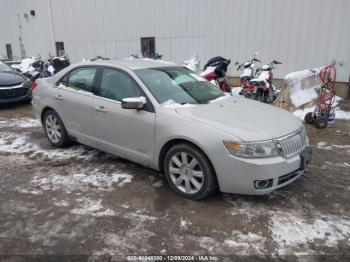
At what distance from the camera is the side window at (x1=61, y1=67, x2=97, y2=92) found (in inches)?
173

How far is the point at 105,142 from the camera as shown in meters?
4.21

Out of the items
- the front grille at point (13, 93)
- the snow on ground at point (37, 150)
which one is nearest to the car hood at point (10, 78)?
the front grille at point (13, 93)

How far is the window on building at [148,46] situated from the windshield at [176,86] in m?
7.27

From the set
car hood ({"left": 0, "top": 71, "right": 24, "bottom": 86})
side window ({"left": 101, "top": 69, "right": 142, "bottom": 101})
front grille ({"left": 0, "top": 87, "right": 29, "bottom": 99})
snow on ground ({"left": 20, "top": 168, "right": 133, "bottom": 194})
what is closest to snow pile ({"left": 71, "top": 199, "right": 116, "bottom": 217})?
snow on ground ({"left": 20, "top": 168, "right": 133, "bottom": 194})

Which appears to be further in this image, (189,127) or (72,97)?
(72,97)

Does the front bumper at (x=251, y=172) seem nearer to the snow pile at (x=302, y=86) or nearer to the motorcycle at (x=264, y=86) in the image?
the motorcycle at (x=264, y=86)

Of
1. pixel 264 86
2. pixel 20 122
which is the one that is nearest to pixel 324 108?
pixel 264 86

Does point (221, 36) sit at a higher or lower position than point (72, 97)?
higher

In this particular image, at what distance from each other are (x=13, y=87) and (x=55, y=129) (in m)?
4.21

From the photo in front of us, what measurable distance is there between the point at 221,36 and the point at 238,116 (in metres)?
6.88

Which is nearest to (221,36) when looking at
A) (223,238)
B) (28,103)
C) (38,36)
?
(28,103)

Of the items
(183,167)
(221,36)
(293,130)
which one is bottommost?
(183,167)

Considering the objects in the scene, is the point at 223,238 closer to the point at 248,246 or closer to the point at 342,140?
the point at 248,246

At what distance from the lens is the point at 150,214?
3203 millimetres
